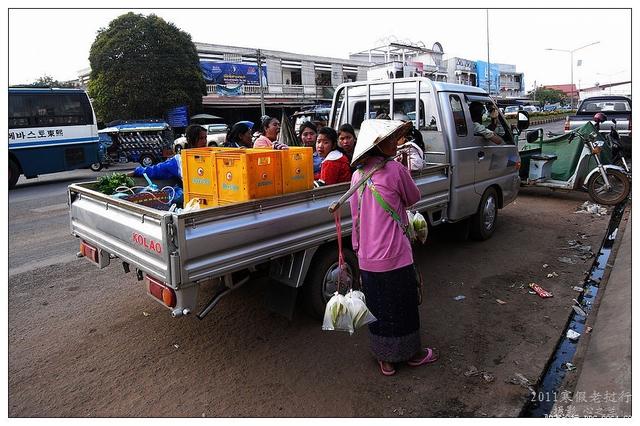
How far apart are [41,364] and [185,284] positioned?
1494 mm

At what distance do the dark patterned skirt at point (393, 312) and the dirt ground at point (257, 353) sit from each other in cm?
17

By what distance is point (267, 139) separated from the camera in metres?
4.97

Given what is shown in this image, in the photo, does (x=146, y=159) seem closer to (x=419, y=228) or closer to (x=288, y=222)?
(x=288, y=222)

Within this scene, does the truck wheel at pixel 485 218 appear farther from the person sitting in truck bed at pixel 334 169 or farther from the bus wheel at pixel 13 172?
the bus wheel at pixel 13 172

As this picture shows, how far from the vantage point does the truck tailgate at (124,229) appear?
2.79 metres

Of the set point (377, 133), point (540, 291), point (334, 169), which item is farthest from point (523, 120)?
point (377, 133)

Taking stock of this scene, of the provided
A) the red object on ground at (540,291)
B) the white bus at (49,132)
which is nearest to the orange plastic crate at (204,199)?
the red object on ground at (540,291)

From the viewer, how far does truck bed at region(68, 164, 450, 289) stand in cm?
274

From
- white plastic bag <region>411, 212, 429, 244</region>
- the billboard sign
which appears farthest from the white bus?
the billboard sign

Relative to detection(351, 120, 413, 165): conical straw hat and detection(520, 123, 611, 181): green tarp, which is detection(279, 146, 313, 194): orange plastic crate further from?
detection(520, 123, 611, 181): green tarp

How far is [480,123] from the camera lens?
5.71m

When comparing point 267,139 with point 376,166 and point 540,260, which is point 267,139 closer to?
point 376,166

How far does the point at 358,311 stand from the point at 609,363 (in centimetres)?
178

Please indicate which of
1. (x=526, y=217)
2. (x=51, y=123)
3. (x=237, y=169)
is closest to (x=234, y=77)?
(x=51, y=123)
